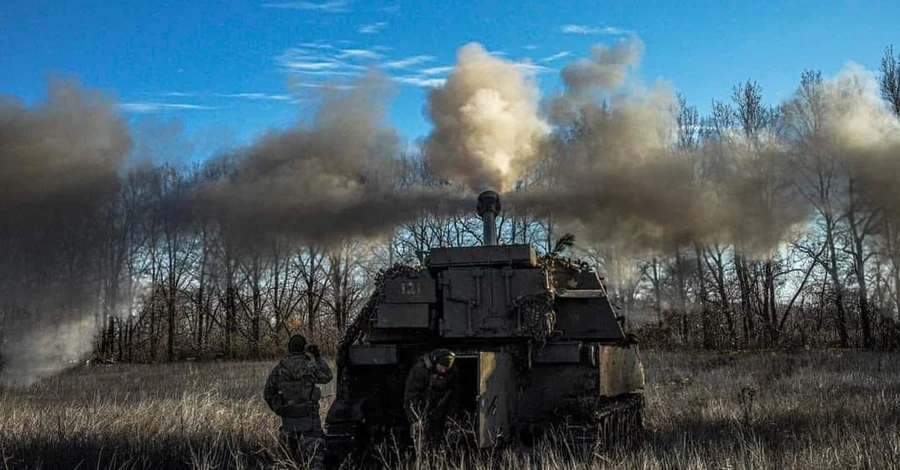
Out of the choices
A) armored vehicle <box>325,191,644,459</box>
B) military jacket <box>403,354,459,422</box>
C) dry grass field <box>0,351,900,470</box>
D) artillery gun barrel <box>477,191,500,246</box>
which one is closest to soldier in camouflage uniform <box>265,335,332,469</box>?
dry grass field <box>0,351,900,470</box>

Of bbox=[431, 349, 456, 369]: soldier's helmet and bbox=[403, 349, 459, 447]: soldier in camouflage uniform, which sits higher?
bbox=[431, 349, 456, 369]: soldier's helmet

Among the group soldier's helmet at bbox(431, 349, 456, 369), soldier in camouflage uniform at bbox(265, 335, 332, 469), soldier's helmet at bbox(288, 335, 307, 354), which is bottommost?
soldier in camouflage uniform at bbox(265, 335, 332, 469)

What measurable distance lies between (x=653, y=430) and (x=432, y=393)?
3913 mm

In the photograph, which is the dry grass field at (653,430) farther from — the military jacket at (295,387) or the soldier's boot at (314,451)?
the military jacket at (295,387)

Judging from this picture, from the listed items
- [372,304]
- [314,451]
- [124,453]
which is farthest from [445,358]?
[124,453]

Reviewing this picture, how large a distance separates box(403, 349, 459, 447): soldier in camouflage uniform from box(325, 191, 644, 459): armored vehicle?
11.2 inches

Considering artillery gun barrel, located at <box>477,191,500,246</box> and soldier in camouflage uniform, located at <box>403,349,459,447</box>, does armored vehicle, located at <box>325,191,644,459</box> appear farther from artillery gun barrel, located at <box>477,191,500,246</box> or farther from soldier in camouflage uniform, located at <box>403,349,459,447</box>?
artillery gun barrel, located at <box>477,191,500,246</box>

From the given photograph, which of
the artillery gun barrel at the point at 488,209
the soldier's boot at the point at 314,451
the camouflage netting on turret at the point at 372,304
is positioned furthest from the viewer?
the artillery gun barrel at the point at 488,209

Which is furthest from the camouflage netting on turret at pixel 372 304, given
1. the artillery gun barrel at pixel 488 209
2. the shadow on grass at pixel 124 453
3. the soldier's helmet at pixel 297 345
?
the shadow on grass at pixel 124 453

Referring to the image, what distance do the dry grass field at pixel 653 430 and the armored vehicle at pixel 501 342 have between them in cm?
68

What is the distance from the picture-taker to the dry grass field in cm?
775

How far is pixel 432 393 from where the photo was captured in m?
8.65

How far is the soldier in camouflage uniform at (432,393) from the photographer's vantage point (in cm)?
848

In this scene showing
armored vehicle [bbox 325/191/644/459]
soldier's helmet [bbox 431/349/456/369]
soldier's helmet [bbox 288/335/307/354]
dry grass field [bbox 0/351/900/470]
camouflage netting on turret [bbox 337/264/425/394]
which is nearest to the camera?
dry grass field [bbox 0/351/900/470]
